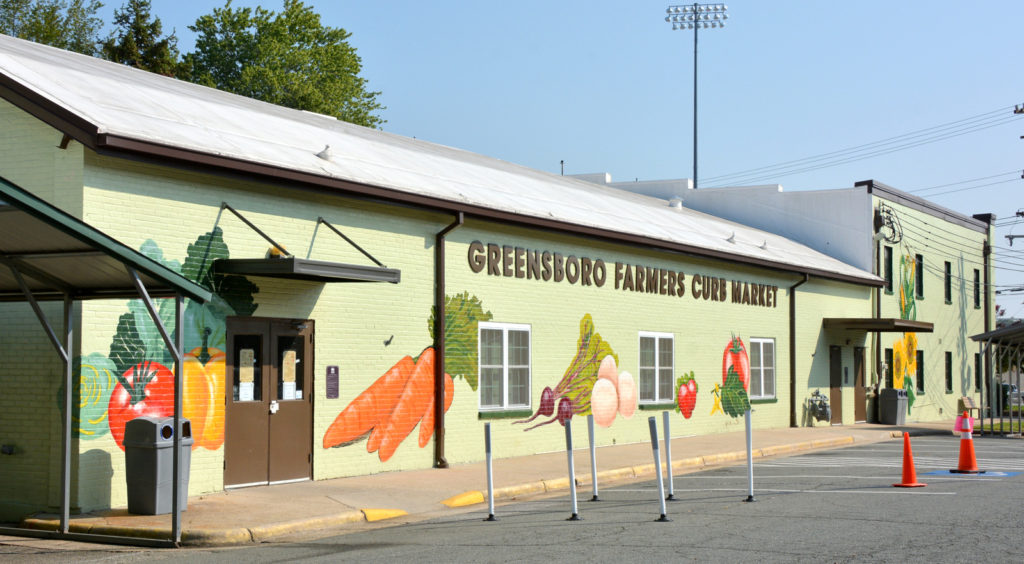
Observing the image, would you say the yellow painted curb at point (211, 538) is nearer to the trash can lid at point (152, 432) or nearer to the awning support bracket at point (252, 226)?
the trash can lid at point (152, 432)

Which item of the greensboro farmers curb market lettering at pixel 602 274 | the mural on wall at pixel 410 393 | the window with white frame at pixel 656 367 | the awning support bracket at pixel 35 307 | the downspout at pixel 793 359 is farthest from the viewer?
the downspout at pixel 793 359

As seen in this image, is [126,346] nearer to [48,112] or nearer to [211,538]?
[48,112]

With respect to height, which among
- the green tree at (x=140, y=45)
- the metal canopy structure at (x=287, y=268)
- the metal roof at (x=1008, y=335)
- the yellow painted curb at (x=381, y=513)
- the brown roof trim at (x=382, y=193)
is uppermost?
the green tree at (x=140, y=45)

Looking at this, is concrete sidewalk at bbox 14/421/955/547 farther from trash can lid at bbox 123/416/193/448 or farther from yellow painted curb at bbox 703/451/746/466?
trash can lid at bbox 123/416/193/448

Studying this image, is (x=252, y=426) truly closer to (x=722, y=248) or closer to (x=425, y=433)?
(x=425, y=433)

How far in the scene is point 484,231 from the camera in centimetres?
1908

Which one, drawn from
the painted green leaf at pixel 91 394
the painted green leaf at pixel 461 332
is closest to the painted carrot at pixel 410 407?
the painted green leaf at pixel 461 332

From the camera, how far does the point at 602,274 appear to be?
22281 mm

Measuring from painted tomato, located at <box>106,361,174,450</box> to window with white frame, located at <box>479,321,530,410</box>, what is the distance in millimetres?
6613

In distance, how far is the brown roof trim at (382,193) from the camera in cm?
1277

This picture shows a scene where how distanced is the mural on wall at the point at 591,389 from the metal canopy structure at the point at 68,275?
9803mm

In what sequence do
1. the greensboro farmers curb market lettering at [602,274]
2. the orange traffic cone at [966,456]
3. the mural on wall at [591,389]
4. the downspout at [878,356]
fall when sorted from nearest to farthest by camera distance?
the orange traffic cone at [966,456]
the greensboro farmers curb market lettering at [602,274]
the mural on wall at [591,389]
the downspout at [878,356]

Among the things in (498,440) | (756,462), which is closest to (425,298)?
(498,440)

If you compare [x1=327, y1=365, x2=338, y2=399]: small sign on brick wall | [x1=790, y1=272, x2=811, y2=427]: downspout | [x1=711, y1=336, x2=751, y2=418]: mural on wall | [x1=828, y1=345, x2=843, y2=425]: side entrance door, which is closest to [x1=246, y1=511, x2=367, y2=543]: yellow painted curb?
[x1=327, y1=365, x2=338, y2=399]: small sign on brick wall
